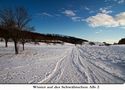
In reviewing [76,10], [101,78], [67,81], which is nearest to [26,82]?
[67,81]

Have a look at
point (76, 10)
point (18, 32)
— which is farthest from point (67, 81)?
point (18, 32)

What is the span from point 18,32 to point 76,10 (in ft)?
31.1

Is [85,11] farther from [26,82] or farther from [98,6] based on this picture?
[26,82]

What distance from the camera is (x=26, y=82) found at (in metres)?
5.57

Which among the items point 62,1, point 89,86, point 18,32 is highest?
point 62,1

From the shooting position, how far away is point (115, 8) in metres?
6.62

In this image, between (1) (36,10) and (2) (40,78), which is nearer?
(2) (40,78)

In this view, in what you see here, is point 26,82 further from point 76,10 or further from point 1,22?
point 1,22

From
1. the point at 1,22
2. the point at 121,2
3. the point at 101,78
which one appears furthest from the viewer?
the point at 1,22

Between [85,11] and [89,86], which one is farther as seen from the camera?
[85,11]

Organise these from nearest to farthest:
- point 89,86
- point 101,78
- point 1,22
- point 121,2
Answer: point 89,86 < point 101,78 < point 121,2 < point 1,22

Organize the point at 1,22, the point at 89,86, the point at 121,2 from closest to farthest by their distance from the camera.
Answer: the point at 89,86
the point at 121,2
the point at 1,22

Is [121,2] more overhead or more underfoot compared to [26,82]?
more overhead

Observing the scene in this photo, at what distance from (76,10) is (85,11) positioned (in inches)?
15.6
